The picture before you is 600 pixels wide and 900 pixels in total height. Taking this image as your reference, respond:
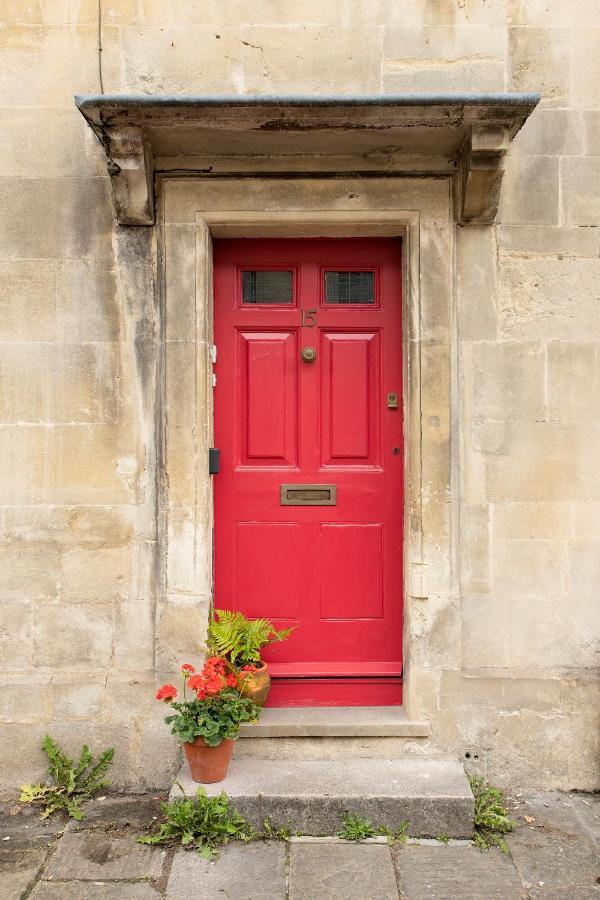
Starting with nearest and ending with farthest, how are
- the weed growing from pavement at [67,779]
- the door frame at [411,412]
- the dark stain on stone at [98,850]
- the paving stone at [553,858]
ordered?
1. the paving stone at [553,858]
2. the dark stain on stone at [98,850]
3. the weed growing from pavement at [67,779]
4. the door frame at [411,412]

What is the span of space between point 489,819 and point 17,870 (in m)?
2.24

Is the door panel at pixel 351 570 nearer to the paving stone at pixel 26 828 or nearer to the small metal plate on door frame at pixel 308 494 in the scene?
the small metal plate on door frame at pixel 308 494

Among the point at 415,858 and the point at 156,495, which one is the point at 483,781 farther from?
the point at 156,495

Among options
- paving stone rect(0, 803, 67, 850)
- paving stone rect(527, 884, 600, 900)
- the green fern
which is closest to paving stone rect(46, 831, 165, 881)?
paving stone rect(0, 803, 67, 850)

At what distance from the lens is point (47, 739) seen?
3.76m

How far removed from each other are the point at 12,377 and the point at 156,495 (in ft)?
3.37

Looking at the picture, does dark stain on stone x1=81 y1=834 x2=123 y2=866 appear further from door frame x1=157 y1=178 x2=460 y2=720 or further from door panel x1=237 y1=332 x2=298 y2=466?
door panel x1=237 y1=332 x2=298 y2=466

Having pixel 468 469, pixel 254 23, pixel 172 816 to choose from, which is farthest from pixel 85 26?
pixel 172 816

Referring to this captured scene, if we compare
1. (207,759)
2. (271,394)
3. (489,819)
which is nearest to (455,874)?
(489,819)

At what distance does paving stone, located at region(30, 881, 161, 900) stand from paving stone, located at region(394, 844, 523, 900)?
111cm

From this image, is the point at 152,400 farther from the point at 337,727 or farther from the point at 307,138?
the point at 337,727

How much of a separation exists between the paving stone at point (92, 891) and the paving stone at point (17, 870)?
7 centimetres

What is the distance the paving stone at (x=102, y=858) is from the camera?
311cm

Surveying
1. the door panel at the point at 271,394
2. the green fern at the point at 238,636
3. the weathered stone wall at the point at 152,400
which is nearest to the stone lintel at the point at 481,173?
the weathered stone wall at the point at 152,400
